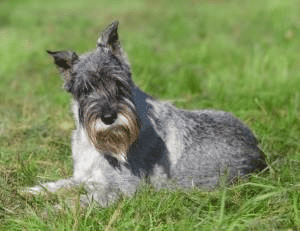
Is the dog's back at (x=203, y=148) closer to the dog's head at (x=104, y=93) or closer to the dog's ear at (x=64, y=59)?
the dog's head at (x=104, y=93)

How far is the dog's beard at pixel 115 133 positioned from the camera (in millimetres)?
3859

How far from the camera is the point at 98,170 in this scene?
4418 millimetres

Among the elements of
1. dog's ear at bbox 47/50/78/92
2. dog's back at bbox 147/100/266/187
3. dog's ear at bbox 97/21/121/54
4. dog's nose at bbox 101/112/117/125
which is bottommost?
dog's back at bbox 147/100/266/187

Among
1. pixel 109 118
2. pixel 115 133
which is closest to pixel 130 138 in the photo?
pixel 115 133

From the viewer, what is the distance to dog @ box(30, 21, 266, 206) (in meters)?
3.93

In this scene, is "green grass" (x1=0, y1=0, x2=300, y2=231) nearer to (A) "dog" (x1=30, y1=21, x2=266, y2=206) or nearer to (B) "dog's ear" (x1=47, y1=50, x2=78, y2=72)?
(A) "dog" (x1=30, y1=21, x2=266, y2=206)

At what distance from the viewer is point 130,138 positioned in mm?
4094

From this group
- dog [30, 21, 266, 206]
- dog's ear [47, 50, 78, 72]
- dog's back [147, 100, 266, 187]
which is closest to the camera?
dog [30, 21, 266, 206]

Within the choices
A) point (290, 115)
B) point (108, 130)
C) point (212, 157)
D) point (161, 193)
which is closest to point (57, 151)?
point (108, 130)

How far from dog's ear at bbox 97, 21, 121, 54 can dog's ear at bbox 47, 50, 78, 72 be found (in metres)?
0.42

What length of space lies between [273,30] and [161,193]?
8.02 metres

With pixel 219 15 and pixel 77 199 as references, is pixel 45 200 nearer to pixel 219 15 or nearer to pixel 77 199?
pixel 77 199

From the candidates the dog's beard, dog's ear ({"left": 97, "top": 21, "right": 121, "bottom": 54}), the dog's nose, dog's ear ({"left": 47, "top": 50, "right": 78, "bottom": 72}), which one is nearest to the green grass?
the dog's beard

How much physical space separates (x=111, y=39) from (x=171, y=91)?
3.12 meters
